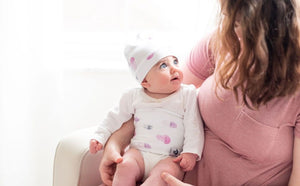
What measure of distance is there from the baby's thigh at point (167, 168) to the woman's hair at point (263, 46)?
0.95 ft

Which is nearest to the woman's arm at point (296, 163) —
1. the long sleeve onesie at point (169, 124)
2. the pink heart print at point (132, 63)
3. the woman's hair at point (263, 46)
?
the woman's hair at point (263, 46)

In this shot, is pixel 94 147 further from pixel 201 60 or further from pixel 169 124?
pixel 201 60

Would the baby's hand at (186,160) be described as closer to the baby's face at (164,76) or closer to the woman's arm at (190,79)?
the baby's face at (164,76)

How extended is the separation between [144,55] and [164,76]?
0.29 ft

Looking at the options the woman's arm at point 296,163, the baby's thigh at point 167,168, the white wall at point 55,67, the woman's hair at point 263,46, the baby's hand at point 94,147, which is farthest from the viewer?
the white wall at point 55,67

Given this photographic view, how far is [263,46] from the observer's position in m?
0.97

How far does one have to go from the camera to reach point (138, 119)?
1299mm

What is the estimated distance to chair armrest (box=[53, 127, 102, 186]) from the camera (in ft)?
4.27

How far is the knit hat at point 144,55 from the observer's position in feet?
4.07

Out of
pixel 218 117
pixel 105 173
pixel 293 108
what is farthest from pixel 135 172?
pixel 293 108

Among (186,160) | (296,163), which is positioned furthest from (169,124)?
(296,163)

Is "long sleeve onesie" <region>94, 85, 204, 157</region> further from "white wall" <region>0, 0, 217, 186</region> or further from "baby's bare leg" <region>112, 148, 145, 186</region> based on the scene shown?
"white wall" <region>0, 0, 217, 186</region>

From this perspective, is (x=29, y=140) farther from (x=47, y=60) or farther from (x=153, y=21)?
(x=153, y=21)

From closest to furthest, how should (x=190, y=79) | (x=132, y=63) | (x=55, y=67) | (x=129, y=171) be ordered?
(x=129, y=171) → (x=132, y=63) → (x=190, y=79) → (x=55, y=67)
